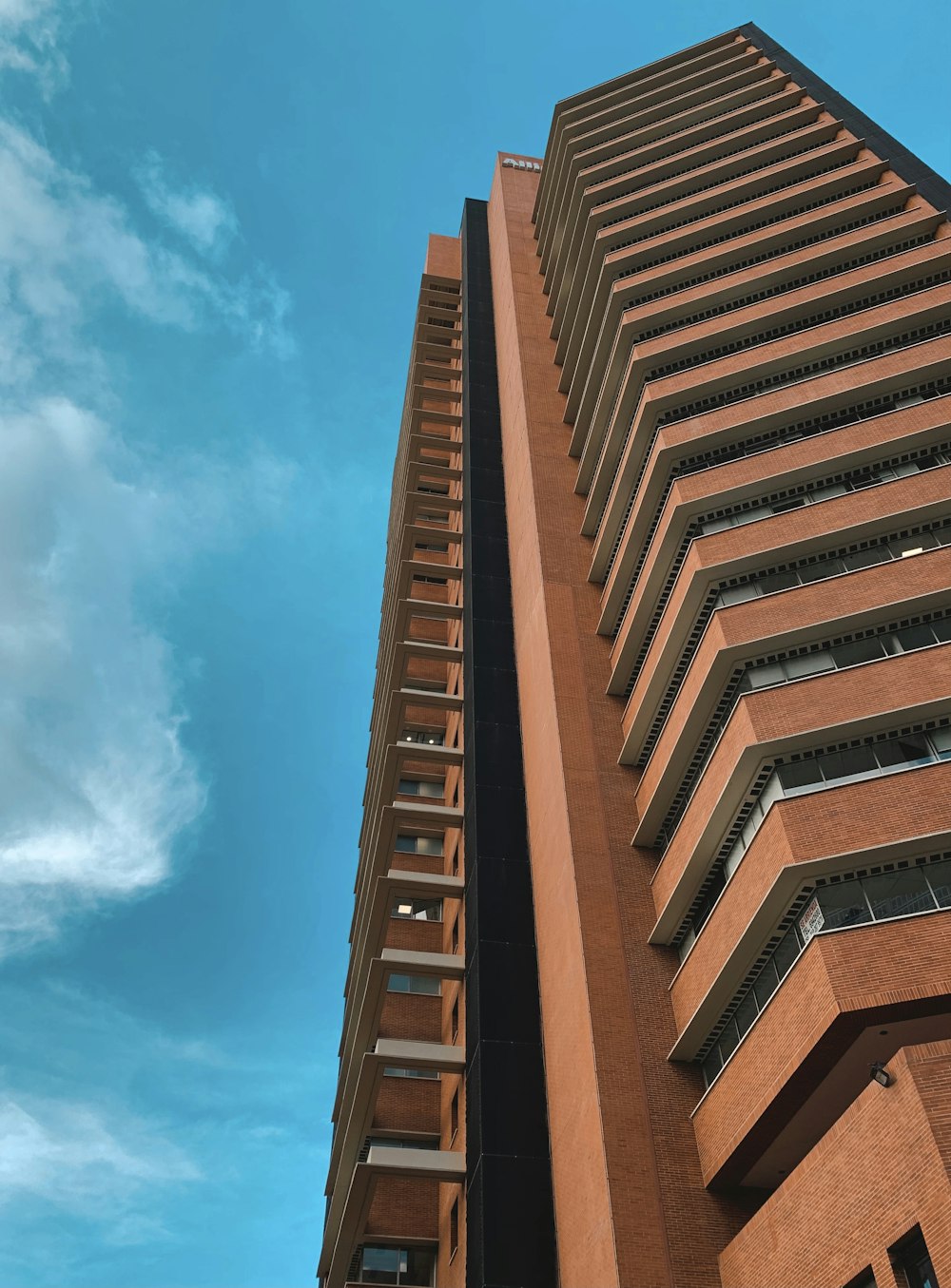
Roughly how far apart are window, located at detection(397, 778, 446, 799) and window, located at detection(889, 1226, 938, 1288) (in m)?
30.9

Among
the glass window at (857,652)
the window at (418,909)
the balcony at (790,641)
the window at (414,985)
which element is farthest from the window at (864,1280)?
the window at (418,909)

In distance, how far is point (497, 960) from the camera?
2967 cm

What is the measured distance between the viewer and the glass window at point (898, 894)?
813 inches

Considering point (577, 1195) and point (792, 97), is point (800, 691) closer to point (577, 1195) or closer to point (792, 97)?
point (577, 1195)

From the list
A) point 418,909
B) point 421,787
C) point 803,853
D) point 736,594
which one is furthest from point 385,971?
point 421,787

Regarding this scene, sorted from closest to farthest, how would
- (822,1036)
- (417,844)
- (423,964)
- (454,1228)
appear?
1. (822,1036)
2. (454,1228)
3. (423,964)
4. (417,844)

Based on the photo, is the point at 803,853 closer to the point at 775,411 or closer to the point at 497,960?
the point at 497,960

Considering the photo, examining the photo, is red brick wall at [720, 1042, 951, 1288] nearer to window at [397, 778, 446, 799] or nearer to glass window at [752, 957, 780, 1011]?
glass window at [752, 957, 780, 1011]

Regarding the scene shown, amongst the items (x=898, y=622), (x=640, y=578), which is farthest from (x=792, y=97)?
(x=898, y=622)

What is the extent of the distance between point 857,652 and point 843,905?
23.5 feet

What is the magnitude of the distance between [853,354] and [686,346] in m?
5.82

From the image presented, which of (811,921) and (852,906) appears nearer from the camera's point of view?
(852,906)

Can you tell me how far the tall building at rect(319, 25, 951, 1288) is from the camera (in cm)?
2042

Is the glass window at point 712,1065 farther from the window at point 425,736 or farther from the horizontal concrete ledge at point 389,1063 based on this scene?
the window at point 425,736
